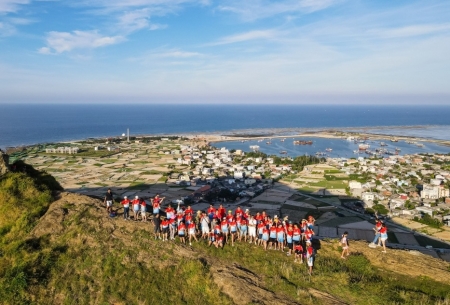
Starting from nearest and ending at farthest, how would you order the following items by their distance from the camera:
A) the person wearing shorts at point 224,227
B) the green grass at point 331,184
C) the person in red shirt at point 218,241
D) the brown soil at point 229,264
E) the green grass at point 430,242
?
1. the brown soil at point 229,264
2. the person in red shirt at point 218,241
3. the person wearing shorts at point 224,227
4. the green grass at point 430,242
5. the green grass at point 331,184

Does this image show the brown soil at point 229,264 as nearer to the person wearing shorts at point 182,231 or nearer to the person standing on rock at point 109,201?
the person standing on rock at point 109,201

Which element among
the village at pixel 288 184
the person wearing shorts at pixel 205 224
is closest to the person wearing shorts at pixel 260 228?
the person wearing shorts at pixel 205 224

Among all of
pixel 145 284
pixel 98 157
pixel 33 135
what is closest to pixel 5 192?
pixel 145 284

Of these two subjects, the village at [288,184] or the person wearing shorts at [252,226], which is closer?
the person wearing shorts at [252,226]

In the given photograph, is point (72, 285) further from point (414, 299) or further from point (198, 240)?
point (414, 299)

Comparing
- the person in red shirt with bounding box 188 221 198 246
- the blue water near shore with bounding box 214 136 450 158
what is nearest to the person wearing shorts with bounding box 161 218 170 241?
the person in red shirt with bounding box 188 221 198 246

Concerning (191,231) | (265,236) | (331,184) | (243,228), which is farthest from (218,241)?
(331,184)

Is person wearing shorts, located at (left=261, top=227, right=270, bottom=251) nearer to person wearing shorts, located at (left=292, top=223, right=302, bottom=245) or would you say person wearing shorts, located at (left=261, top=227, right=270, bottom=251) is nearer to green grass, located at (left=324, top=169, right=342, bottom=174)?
person wearing shorts, located at (left=292, top=223, right=302, bottom=245)
